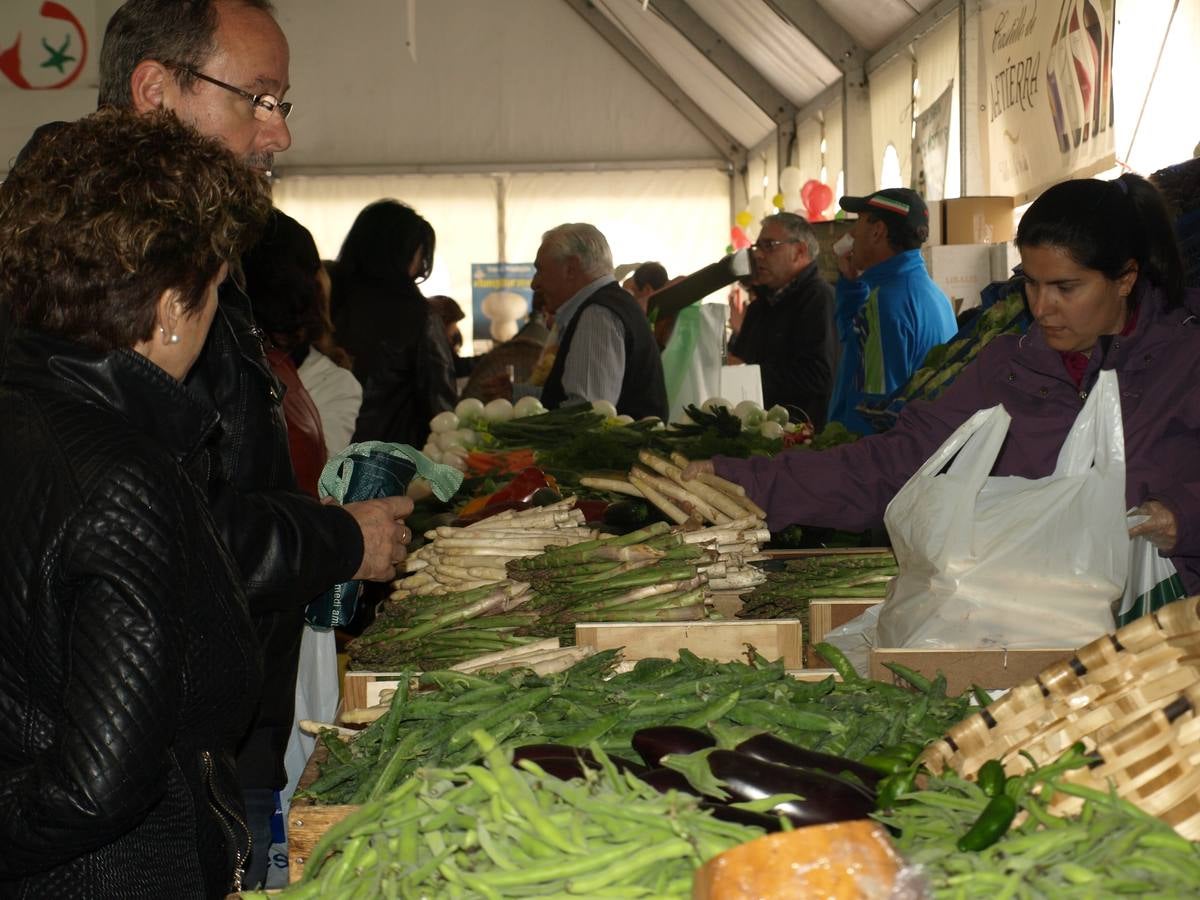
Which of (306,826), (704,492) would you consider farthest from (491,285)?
(306,826)

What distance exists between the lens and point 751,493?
405 centimetres

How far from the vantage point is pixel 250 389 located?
261 cm

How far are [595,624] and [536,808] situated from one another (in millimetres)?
1802

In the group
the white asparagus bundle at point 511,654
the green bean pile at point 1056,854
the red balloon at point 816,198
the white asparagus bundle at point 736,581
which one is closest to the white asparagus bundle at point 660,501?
the white asparagus bundle at point 736,581

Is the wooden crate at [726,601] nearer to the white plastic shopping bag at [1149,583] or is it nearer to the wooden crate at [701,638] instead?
the wooden crate at [701,638]

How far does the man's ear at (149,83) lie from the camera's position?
266cm

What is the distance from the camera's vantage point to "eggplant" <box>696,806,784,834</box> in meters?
1.56

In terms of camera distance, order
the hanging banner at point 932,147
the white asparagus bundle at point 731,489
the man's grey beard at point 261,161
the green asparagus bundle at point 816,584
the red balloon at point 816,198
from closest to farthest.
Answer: the man's grey beard at point 261,161
the green asparagus bundle at point 816,584
the white asparagus bundle at point 731,489
the hanging banner at point 932,147
the red balloon at point 816,198

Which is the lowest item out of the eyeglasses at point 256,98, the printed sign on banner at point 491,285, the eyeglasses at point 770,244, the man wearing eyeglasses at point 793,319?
the eyeglasses at point 256,98

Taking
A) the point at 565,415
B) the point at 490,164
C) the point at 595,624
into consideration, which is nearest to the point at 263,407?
the point at 595,624

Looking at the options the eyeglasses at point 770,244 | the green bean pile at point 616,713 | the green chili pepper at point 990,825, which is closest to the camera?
the green chili pepper at point 990,825

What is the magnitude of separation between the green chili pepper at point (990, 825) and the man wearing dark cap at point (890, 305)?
16.1 ft

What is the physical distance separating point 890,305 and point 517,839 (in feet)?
17.9

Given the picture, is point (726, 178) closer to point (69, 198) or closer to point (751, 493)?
point (751, 493)
